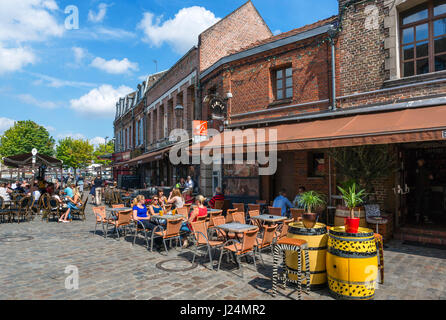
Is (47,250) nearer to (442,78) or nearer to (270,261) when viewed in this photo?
(270,261)

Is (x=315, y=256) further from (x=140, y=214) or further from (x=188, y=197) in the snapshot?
(x=188, y=197)

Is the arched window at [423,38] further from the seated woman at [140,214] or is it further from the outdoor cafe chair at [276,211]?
the seated woman at [140,214]

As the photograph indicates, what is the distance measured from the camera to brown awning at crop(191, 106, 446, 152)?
583 centimetres

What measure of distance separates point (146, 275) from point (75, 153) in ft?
174

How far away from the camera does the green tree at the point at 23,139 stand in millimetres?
48156

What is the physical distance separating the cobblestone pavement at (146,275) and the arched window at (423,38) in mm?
4567

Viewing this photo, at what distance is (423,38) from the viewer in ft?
25.1

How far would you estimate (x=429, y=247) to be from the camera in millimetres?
6645

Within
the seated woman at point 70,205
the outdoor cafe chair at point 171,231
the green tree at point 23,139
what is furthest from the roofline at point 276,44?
the green tree at point 23,139

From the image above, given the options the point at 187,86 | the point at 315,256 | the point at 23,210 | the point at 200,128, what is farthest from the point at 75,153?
the point at 315,256

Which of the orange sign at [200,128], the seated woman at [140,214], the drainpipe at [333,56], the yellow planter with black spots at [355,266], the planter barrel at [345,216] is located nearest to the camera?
the yellow planter with black spots at [355,266]

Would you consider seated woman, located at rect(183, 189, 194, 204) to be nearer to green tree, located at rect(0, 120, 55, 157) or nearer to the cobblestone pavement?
the cobblestone pavement
